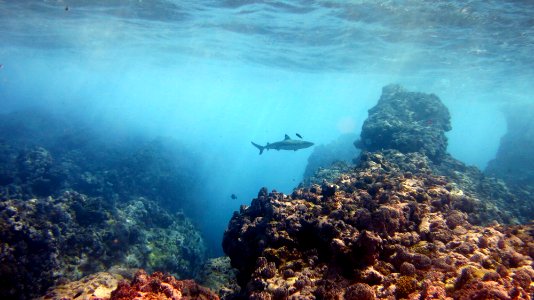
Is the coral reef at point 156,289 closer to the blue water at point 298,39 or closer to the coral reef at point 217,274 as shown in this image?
the coral reef at point 217,274

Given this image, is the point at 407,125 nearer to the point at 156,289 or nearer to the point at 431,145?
the point at 431,145

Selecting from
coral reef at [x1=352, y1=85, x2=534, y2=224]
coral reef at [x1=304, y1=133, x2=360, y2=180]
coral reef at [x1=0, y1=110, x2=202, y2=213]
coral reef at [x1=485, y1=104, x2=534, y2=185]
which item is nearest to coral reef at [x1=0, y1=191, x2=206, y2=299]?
coral reef at [x1=0, y1=110, x2=202, y2=213]

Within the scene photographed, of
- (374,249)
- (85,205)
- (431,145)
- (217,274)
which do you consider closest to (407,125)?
(431,145)

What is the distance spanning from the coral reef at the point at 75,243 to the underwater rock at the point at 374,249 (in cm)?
753

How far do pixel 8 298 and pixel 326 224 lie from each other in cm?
1012

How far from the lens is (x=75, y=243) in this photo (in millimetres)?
12336

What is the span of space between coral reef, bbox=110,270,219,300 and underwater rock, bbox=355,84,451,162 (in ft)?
43.5

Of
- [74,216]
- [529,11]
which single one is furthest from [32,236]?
[529,11]

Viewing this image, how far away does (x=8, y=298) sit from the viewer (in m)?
9.27

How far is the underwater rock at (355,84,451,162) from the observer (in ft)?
51.3

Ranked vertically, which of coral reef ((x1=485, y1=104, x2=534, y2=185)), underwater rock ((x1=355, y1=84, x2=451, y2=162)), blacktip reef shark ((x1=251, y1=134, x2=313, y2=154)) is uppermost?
underwater rock ((x1=355, y1=84, x2=451, y2=162))

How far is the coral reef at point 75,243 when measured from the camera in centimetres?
986

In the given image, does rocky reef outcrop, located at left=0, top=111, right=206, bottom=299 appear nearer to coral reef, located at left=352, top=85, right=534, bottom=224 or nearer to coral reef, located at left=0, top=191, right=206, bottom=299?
coral reef, located at left=0, top=191, right=206, bottom=299

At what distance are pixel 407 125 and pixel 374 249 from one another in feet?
46.5
